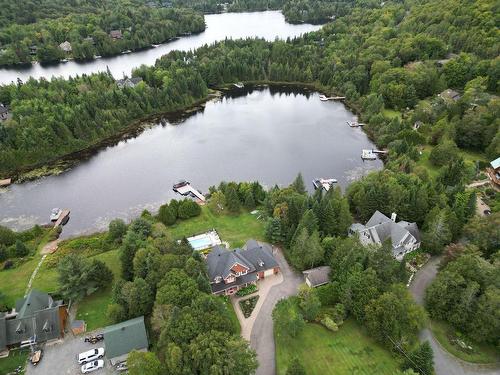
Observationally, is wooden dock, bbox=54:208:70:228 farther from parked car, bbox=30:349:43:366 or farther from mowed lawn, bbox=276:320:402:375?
mowed lawn, bbox=276:320:402:375

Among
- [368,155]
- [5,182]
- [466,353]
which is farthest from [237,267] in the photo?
[5,182]

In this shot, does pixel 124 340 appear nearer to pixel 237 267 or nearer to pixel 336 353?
pixel 237 267

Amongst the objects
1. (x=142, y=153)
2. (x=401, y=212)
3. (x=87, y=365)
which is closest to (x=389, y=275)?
(x=401, y=212)

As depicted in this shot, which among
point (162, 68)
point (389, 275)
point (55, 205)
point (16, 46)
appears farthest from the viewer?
point (16, 46)

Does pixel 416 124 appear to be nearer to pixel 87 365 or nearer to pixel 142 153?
pixel 142 153

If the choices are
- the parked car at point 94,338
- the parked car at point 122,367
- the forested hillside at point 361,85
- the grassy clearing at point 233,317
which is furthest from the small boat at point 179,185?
the parked car at point 122,367

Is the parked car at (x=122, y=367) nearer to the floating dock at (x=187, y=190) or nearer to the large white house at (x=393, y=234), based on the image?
the large white house at (x=393, y=234)
